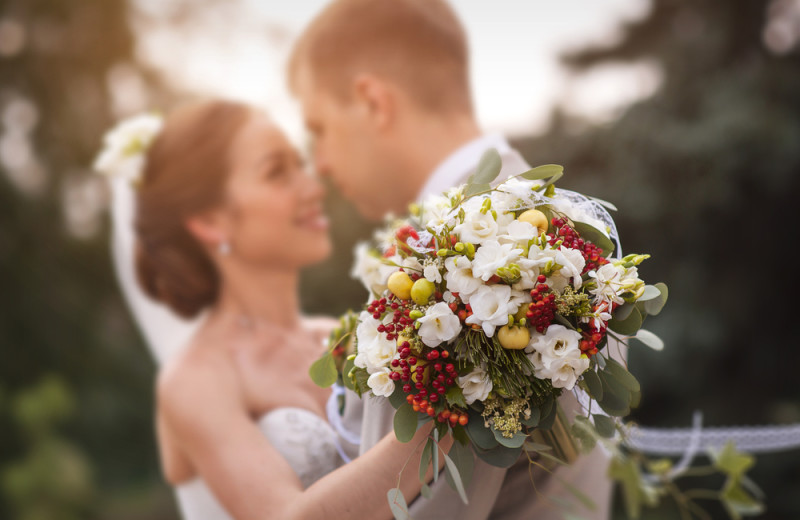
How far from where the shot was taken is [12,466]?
8.23m

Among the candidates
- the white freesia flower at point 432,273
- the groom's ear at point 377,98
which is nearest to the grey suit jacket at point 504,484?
the white freesia flower at point 432,273

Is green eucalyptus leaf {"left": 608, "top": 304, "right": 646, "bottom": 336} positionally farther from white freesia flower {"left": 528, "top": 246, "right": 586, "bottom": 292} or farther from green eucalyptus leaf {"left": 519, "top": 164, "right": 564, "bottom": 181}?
green eucalyptus leaf {"left": 519, "top": 164, "right": 564, "bottom": 181}

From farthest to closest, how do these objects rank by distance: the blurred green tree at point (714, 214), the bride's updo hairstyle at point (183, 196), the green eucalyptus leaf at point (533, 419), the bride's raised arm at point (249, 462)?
the blurred green tree at point (714, 214), the bride's updo hairstyle at point (183, 196), the bride's raised arm at point (249, 462), the green eucalyptus leaf at point (533, 419)

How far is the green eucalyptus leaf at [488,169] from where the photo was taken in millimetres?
1686

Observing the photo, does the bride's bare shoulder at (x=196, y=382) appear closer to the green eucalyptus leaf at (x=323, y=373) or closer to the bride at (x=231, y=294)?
the bride at (x=231, y=294)

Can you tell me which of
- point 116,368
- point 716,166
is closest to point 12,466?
point 116,368

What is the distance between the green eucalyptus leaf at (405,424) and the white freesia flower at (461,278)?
30cm

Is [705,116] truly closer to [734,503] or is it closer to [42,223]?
[734,503]

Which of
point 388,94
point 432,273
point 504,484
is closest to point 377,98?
point 388,94

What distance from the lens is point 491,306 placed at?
1.48 m

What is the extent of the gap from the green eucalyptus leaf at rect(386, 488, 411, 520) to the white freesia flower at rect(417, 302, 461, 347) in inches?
14.6

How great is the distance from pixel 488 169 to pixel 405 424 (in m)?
0.65

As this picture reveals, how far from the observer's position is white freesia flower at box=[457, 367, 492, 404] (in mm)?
1519

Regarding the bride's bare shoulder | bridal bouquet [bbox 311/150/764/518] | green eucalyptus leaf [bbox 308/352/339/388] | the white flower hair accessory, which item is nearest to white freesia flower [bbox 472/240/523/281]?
bridal bouquet [bbox 311/150/764/518]
